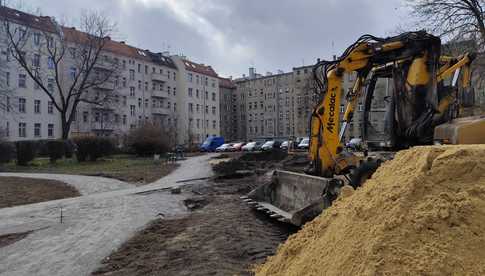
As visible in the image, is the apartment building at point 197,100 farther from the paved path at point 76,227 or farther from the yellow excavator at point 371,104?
the yellow excavator at point 371,104

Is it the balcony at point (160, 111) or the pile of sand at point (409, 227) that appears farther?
the balcony at point (160, 111)

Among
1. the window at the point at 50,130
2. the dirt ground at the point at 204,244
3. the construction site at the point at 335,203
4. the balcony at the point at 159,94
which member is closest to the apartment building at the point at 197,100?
the balcony at the point at 159,94

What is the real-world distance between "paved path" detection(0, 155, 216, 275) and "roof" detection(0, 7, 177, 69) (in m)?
34.8

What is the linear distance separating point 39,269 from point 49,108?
56592mm

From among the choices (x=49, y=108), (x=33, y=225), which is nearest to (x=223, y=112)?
(x=49, y=108)

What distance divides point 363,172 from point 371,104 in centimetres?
205

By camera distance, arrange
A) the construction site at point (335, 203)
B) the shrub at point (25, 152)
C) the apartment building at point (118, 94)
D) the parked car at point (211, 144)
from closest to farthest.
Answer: the construction site at point (335, 203) → the shrub at point (25, 152) → the apartment building at point (118, 94) → the parked car at point (211, 144)

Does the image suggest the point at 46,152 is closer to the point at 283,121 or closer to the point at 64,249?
the point at 64,249

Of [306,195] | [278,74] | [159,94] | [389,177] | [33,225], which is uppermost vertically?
[278,74]

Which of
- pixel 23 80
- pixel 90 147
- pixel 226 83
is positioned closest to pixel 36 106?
pixel 23 80

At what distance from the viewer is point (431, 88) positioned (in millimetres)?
7980

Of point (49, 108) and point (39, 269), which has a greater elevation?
point (49, 108)

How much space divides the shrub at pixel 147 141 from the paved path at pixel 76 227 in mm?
21810

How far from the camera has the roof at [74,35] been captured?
5109 cm
